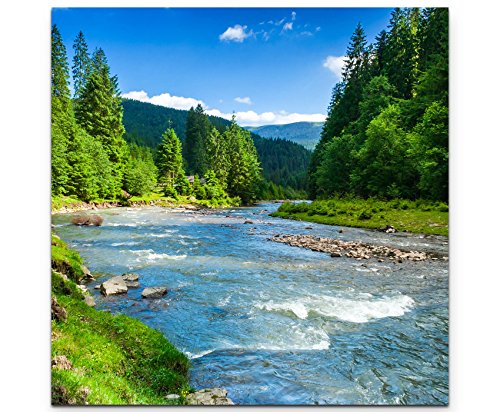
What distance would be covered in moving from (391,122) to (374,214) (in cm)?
863

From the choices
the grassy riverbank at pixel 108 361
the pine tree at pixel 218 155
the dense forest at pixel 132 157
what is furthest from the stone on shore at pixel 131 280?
the pine tree at pixel 218 155

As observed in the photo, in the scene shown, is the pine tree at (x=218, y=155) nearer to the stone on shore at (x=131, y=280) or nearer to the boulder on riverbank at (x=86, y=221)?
the boulder on riverbank at (x=86, y=221)

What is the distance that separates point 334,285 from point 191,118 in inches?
2314

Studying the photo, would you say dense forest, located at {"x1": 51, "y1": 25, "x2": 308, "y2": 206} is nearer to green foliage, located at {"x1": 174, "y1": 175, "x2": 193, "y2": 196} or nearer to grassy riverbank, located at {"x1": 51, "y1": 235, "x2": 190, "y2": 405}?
green foliage, located at {"x1": 174, "y1": 175, "x2": 193, "y2": 196}

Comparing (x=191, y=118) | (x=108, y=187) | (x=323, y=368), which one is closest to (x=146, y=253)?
(x=323, y=368)

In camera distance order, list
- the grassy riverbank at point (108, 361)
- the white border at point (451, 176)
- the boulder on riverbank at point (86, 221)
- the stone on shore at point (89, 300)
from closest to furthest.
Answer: the grassy riverbank at point (108, 361), the white border at point (451, 176), the stone on shore at point (89, 300), the boulder on riverbank at point (86, 221)

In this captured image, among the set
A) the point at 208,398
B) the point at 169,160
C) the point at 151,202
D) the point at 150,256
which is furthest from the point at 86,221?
the point at 169,160

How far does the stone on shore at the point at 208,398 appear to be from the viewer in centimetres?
499

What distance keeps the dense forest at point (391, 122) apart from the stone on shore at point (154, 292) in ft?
24.7

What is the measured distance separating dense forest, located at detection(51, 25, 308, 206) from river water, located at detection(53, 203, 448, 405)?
690cm

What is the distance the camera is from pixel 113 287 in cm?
880

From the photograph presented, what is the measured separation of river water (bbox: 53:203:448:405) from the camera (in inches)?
208
